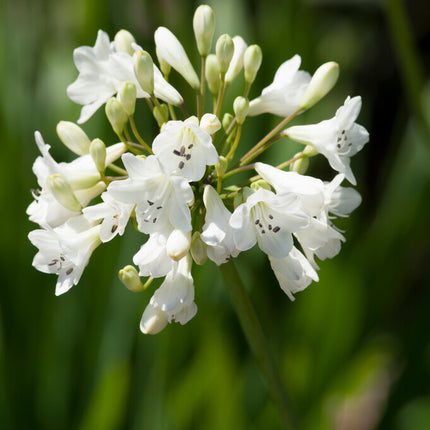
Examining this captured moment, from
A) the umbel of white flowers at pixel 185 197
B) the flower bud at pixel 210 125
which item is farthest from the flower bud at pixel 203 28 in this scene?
the flower bud at pixel 210 125

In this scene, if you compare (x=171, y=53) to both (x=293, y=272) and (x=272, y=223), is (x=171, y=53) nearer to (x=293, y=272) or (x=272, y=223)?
(x=272, y=223)

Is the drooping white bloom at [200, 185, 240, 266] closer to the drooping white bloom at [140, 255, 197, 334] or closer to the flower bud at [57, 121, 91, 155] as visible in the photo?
the drooping white bloom at [140, 255, 197, 334]

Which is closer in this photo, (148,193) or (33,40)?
(148,193)

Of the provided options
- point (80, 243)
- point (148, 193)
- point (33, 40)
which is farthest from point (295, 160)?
point (33, 40)

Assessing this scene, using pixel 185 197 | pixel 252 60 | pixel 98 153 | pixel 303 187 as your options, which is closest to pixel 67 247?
pixel 98 153

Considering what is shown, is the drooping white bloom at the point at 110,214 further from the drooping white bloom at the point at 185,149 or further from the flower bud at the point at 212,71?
the flower bud at the point at 212,71

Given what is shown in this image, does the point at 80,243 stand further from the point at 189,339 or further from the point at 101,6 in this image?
the point at 101,6

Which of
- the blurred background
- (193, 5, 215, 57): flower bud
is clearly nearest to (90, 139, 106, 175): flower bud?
(193, 5, 215, 57): flower bud
